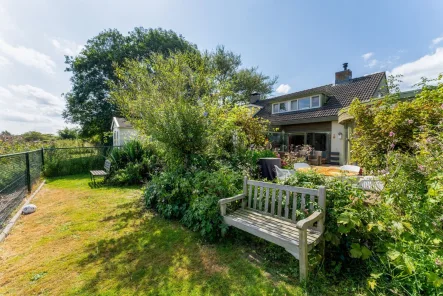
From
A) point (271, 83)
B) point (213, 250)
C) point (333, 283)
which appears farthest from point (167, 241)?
point (271, 83)

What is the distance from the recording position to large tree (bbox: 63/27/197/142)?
20188mm

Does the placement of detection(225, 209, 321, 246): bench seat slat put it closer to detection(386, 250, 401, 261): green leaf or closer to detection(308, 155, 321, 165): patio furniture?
detection(386, 250, 401, 261): green leaf

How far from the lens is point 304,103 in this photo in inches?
561

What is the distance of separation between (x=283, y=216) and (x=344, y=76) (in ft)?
52.2

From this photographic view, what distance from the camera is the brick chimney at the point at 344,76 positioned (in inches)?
577

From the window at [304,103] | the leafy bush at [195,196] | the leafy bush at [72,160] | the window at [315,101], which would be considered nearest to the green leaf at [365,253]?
the leafy bush at [195,196]

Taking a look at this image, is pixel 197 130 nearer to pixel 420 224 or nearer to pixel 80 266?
pixel 80 266

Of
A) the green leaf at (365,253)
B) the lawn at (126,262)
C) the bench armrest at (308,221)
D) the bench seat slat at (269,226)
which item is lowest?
the lawn at (126,262)

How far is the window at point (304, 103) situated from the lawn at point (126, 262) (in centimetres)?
1315

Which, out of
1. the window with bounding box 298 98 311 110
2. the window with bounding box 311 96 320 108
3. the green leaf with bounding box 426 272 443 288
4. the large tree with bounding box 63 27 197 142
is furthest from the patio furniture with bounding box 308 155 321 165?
the large tree with bounding box 63 27 197 142

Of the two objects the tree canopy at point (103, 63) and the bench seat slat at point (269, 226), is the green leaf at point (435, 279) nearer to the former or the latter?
the bench seat slat at point (269, 226)

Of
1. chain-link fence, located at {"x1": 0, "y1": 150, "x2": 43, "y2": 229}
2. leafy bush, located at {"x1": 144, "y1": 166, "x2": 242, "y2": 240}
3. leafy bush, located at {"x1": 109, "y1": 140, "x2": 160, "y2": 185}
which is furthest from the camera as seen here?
leafy bush, located at {"x1": 109, "y1": 140, "x2": 160, "y2": 185}

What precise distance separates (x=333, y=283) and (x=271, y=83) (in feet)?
79.6

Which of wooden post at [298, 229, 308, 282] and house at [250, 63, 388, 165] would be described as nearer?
wooden post at [298, 229, 308, 282]
